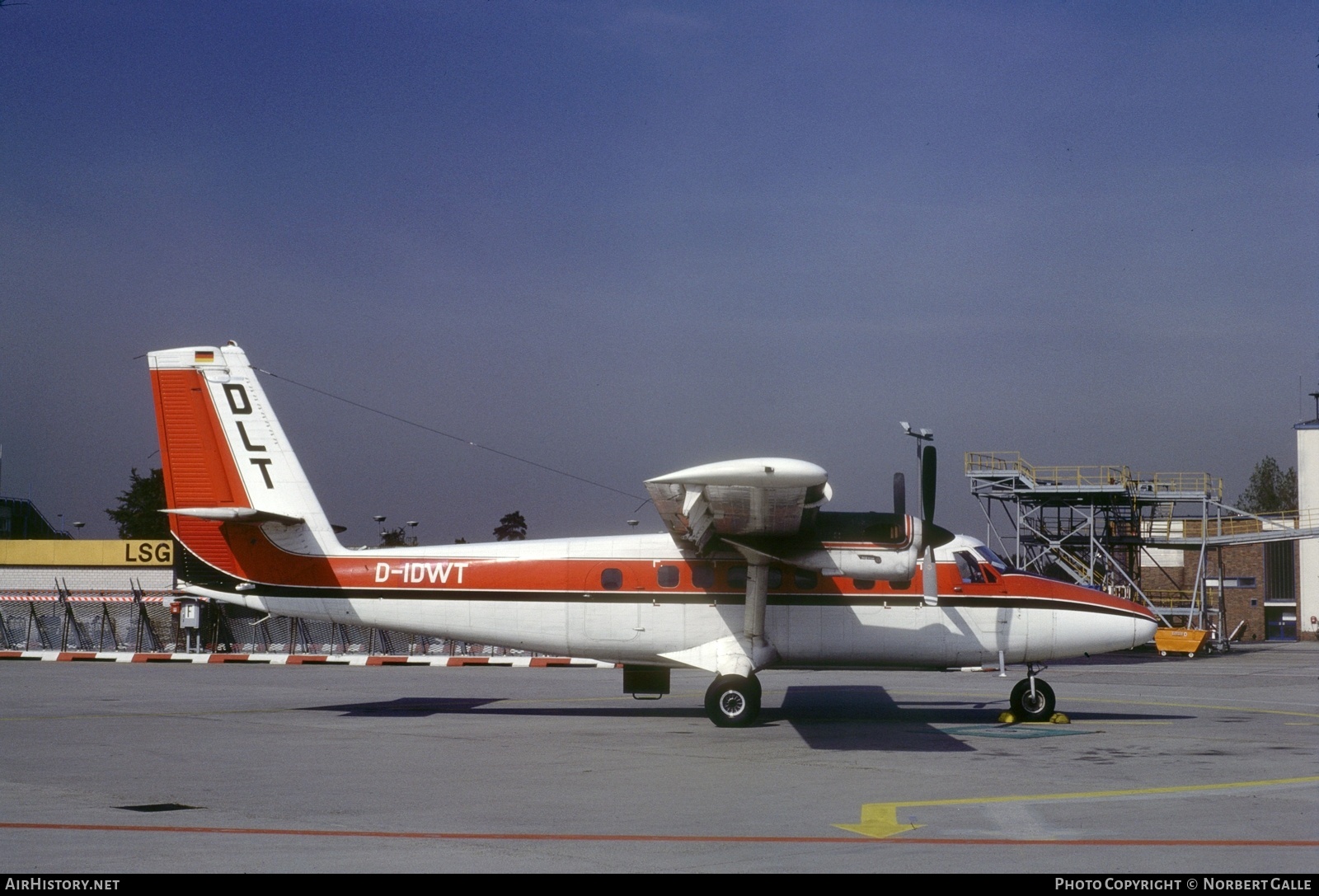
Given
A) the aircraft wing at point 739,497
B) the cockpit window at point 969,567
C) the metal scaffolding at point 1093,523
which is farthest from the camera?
the metal scaffolding at point 1093,523

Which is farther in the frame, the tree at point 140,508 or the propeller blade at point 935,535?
the tree at point 140,508

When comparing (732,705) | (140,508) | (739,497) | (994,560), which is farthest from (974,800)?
(140,508)

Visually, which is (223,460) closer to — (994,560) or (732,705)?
(732,705)

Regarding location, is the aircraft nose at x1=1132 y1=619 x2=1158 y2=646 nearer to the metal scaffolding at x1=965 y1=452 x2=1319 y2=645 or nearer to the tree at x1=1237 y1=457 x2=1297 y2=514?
the metal scaffolding at x1=965 y1=452 x2=1319 y2=645

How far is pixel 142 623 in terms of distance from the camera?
36375 mm

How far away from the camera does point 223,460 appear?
17.7 m

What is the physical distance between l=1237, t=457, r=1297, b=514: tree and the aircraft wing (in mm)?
99526

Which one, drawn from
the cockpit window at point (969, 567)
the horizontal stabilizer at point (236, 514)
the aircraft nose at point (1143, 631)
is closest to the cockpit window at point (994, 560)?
the cockpit window at point (969, 567)

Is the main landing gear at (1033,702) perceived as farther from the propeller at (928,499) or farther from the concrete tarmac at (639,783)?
the propeller at (928,499)

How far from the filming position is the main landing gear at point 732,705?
16.2m

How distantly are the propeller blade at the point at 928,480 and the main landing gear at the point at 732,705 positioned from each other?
3.49 m

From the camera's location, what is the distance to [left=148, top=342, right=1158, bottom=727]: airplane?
17.2 metres
